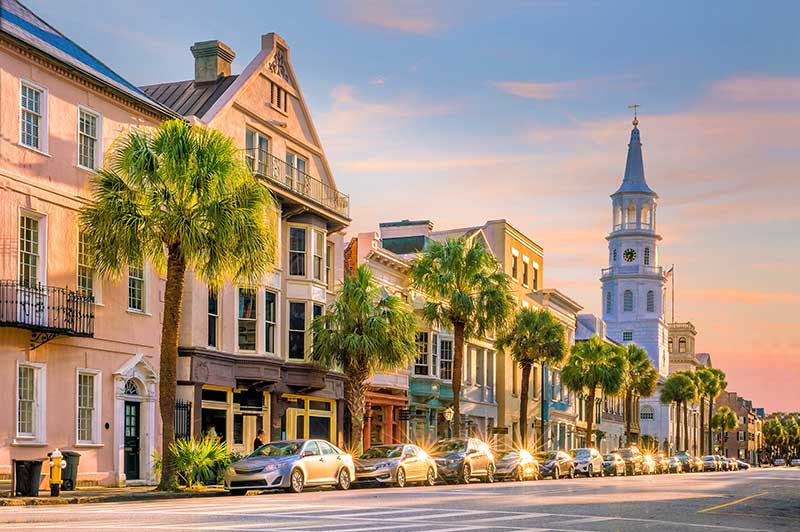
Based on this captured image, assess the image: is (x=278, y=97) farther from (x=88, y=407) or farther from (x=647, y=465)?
(x=647, y=465)

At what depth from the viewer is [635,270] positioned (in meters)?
143

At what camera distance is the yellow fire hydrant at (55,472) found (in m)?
25.1

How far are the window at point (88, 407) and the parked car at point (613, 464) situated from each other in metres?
32.8

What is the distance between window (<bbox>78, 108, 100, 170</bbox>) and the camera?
30594mm

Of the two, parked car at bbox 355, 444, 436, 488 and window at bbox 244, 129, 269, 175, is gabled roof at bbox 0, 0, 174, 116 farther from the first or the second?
parked car at bbox 355, 444, 436, 488

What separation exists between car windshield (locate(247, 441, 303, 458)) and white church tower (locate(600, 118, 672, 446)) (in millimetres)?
116635

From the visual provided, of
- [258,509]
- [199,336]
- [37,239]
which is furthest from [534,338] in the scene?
[258,509]

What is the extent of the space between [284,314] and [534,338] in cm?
2086

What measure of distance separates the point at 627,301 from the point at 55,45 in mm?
120795

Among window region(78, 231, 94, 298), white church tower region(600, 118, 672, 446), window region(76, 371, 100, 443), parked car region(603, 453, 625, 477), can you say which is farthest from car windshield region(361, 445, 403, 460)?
white church tower region(600, 118, 672, 446)

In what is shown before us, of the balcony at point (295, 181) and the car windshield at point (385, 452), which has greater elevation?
→ the balcony at point (295, 181)

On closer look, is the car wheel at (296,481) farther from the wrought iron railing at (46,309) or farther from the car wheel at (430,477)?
the car wheel at (430,477)

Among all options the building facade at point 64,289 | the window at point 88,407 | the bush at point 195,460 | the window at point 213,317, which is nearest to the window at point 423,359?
the window at point 213,317

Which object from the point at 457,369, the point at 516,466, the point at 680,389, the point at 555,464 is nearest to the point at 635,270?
the point at 680,389
